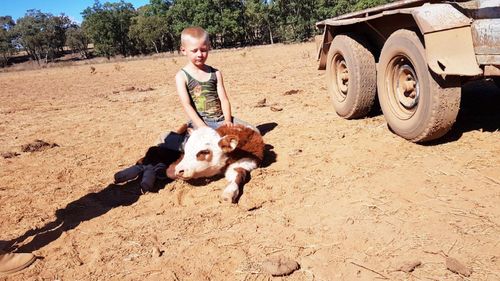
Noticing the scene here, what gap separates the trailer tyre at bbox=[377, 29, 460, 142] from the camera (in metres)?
3.36

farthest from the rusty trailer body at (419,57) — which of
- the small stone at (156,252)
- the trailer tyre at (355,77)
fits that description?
the small stone at (156,252)

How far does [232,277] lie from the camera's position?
2.26 metres

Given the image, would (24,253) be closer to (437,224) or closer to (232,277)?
(232,277)

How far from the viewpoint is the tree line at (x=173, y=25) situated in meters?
65.6

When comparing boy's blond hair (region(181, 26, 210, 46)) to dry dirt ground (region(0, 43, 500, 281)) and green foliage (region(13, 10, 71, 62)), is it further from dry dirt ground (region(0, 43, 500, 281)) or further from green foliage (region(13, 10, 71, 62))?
green foliage (region(13, 10, 71, 62))

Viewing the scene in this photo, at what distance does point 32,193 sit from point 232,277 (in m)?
2.57

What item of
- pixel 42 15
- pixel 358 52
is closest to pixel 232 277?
pixel 358 52

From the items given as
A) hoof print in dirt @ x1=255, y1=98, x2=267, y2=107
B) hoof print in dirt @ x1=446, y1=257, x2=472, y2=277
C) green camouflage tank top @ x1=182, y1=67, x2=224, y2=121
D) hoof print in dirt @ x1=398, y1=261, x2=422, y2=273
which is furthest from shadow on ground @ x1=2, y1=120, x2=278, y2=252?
hoof print in dirt @ x1=255, y1=98, x2=267, y2=107

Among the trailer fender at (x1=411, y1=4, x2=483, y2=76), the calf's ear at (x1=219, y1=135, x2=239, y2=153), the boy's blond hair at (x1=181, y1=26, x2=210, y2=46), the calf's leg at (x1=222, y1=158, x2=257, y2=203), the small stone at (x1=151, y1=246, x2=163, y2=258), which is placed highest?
the boy's blond hair at (x1=181, y1=26, x2=210, y2=46)

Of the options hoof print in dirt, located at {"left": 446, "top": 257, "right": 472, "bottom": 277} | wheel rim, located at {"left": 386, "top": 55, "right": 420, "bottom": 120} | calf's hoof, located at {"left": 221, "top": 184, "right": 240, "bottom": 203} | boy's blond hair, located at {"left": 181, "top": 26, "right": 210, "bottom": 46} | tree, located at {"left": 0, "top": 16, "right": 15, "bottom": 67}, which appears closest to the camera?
hoof print in dirt, located at {"left": 446, "top": 257, "right": 472, "bottom": 277}

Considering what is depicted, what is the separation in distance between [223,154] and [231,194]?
1.49 ft

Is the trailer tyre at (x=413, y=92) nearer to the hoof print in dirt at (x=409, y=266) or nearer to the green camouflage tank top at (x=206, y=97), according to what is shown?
the hoof print in dirt at (x=409, y=266)

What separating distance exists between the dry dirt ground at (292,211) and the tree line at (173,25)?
58.5 m

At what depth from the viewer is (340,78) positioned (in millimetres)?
5469
